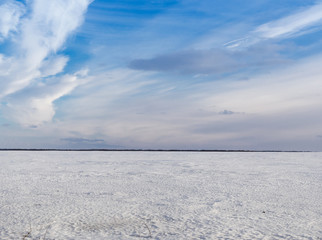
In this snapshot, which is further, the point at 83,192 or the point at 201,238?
the point at 83,192

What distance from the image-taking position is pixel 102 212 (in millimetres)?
3547

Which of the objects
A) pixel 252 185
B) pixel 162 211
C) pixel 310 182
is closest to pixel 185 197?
pixel 162 211

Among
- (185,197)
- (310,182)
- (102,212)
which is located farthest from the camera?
(310,182)

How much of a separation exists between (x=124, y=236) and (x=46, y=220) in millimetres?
983

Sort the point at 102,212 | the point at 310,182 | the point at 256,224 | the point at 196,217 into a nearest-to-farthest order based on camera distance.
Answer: the point at 256,224 → the point at 196,217 → the point at 102,212 → the point at 310,182

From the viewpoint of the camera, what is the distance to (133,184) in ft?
18.6

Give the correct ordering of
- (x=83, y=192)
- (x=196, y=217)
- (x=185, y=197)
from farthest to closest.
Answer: (x=83, y=192) → (x=185, y=197) → (x=196, y=217)

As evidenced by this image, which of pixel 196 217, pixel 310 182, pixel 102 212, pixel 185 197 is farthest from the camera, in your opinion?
pixel 310 182

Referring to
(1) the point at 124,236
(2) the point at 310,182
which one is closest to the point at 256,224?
(1) the point at 124,236

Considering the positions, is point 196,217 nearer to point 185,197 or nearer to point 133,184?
point 185,197

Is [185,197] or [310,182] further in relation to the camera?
[310,182]

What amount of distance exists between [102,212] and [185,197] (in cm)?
137

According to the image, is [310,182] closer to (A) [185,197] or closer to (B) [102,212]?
(A) [185,197]

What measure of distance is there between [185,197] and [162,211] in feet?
3.01
